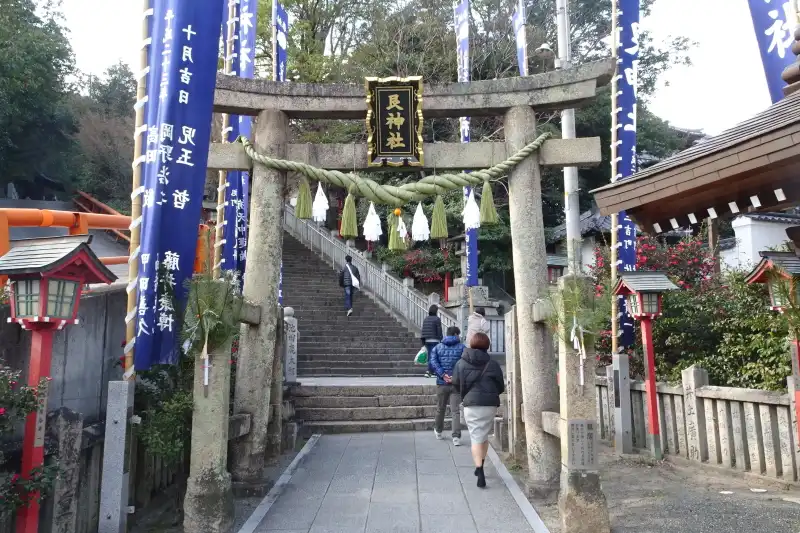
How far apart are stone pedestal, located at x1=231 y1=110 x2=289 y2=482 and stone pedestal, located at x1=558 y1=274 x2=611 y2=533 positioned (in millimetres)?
3625

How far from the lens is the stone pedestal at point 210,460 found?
524cm

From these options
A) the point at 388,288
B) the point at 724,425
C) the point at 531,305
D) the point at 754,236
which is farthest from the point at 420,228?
the point at 754,236

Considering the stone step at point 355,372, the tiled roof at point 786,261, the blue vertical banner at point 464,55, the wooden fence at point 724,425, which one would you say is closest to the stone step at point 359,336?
the stone step at point 355,372

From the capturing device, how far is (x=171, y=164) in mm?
5891

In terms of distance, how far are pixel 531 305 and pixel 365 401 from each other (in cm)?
501

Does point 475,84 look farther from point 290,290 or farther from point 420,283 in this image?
point 420,283

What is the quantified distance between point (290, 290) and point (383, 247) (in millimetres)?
6571

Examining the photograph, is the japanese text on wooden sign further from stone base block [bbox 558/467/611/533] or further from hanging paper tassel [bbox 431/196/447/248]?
hanging paper tassel [bbox 431/196/447/248]

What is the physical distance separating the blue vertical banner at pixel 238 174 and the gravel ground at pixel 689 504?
19.6 ft

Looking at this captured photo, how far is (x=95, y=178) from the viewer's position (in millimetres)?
28234

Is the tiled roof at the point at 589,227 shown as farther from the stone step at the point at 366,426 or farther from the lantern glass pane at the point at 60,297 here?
the lantern glass pane at the point at 60,297

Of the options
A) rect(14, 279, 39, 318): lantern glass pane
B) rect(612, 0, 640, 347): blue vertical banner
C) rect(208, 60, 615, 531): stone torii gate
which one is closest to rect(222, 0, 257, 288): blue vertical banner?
rect(208, 60, 615, 531): stone torii gate

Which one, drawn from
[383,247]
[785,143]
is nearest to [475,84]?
[785,143]

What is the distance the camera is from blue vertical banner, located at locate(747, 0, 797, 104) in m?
7.85
